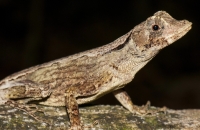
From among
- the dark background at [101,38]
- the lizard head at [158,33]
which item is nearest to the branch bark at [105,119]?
the lizard head at [158,33]

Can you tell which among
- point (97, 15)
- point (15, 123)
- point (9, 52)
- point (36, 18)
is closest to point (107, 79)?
point (15, 123)

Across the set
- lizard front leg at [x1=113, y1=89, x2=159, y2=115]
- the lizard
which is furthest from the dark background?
the lizard

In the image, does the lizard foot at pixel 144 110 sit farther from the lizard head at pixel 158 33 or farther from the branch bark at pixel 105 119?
the lizard head at pixel 158 33

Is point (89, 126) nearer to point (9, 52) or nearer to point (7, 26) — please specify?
point (9, 52)

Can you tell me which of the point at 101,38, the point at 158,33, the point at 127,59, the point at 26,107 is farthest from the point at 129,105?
the point at 101,38

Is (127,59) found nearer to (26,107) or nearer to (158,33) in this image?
(158,33)

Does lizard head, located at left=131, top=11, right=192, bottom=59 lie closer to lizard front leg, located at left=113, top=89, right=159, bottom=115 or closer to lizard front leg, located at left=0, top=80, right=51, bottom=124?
lizard front leg, located at left=113, top=89, right=159, bottom=115
